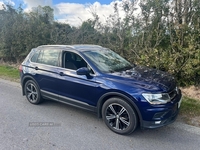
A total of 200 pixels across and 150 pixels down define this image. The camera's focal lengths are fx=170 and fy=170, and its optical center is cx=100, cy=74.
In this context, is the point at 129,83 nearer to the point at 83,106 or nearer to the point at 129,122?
the point at 129,122

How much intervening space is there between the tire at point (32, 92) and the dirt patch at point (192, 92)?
168 inches

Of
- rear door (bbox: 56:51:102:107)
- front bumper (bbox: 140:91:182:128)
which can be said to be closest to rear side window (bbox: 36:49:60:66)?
rear door (bbox: 56:51:102:107)

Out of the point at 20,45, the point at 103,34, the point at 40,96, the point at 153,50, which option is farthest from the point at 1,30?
the point at 153,50

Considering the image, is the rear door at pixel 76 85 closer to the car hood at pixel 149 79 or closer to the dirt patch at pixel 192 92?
the car hood at pixel 149 79

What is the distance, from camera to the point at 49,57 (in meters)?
4.39

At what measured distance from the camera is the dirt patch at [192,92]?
494cm

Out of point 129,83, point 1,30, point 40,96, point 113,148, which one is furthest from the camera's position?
point 1,30

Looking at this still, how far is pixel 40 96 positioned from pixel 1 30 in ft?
→ 33.2

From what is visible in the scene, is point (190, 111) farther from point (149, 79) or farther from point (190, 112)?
point (149, 79)

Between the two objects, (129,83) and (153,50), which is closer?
(129,83)

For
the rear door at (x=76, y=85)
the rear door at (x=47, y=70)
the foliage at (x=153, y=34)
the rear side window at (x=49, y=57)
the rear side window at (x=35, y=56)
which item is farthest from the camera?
the foliage at (x=153, y=34)

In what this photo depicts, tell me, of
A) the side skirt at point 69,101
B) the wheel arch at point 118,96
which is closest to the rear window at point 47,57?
the side skirt at point 69,101

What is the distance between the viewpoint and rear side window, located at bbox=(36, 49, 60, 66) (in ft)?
13.8

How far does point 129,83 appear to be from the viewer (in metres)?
3.07
